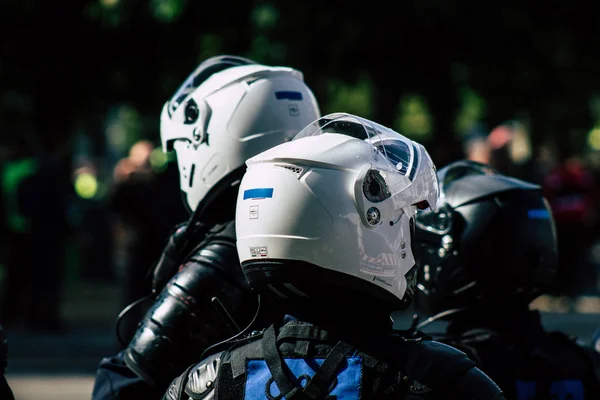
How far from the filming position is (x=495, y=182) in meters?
A: 3.55

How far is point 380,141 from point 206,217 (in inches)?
37.6

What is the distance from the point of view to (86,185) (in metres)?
16.5

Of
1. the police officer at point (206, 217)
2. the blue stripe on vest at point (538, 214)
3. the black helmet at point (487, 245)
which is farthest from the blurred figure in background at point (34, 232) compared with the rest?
the blue stripe on vest at point (538, 214)

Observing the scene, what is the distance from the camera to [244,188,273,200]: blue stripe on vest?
2500mm

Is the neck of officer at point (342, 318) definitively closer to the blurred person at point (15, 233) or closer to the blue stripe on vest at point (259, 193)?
the blue stripe on vest at point (259, 193)

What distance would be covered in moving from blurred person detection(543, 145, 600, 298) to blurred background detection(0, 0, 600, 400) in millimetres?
21

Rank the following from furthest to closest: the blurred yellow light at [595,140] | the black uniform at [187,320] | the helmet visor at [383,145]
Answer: the blurred yellow light at [595,140] → the black uniform at [187,320] → the helmet visor at [383,145]

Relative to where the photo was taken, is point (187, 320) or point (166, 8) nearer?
point (187, 320)

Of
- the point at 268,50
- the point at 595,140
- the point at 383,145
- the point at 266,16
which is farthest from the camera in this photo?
the point at 595,140

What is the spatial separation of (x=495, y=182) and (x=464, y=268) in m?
0.31

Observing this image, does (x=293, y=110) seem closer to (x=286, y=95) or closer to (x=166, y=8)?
(x=286, y=95)

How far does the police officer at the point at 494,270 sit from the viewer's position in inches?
133

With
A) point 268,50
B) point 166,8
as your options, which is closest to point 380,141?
point 166,8

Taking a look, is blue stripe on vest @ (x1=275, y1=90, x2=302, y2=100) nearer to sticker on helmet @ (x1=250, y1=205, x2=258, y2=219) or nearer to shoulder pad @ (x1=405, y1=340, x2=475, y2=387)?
sticker on helmet @ (x1=250, y1=205, x2=258, y2=219)
